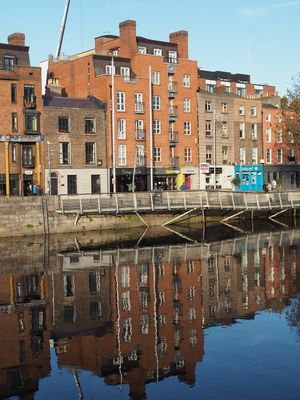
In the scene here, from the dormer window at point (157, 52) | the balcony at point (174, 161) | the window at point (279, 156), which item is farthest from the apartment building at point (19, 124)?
the window at point (279, 156)

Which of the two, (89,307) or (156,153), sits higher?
(156,153)

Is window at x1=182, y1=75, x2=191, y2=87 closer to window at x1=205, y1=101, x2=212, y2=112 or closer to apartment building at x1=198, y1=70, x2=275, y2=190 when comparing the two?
apartment building at x1=198, y1=70, x2=275, y2=190

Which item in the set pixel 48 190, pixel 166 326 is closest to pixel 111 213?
pixel 48 190

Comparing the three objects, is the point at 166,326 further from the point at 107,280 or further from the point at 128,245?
the point at 128,245

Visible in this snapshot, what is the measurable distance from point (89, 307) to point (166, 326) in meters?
5.73

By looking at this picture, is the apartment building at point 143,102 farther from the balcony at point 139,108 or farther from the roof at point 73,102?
the roof at point 73,102

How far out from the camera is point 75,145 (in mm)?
73938

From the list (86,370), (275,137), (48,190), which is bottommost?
Answer: (86,370)

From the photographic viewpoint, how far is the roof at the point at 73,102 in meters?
73.8

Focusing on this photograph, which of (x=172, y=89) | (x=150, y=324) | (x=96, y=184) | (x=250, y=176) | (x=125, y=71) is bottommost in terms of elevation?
(x=150, y=324)

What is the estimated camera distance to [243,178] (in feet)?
313

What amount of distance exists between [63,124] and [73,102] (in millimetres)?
4290

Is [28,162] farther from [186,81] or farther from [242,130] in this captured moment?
[242,130]

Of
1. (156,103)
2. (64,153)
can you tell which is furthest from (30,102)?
(156,103)
